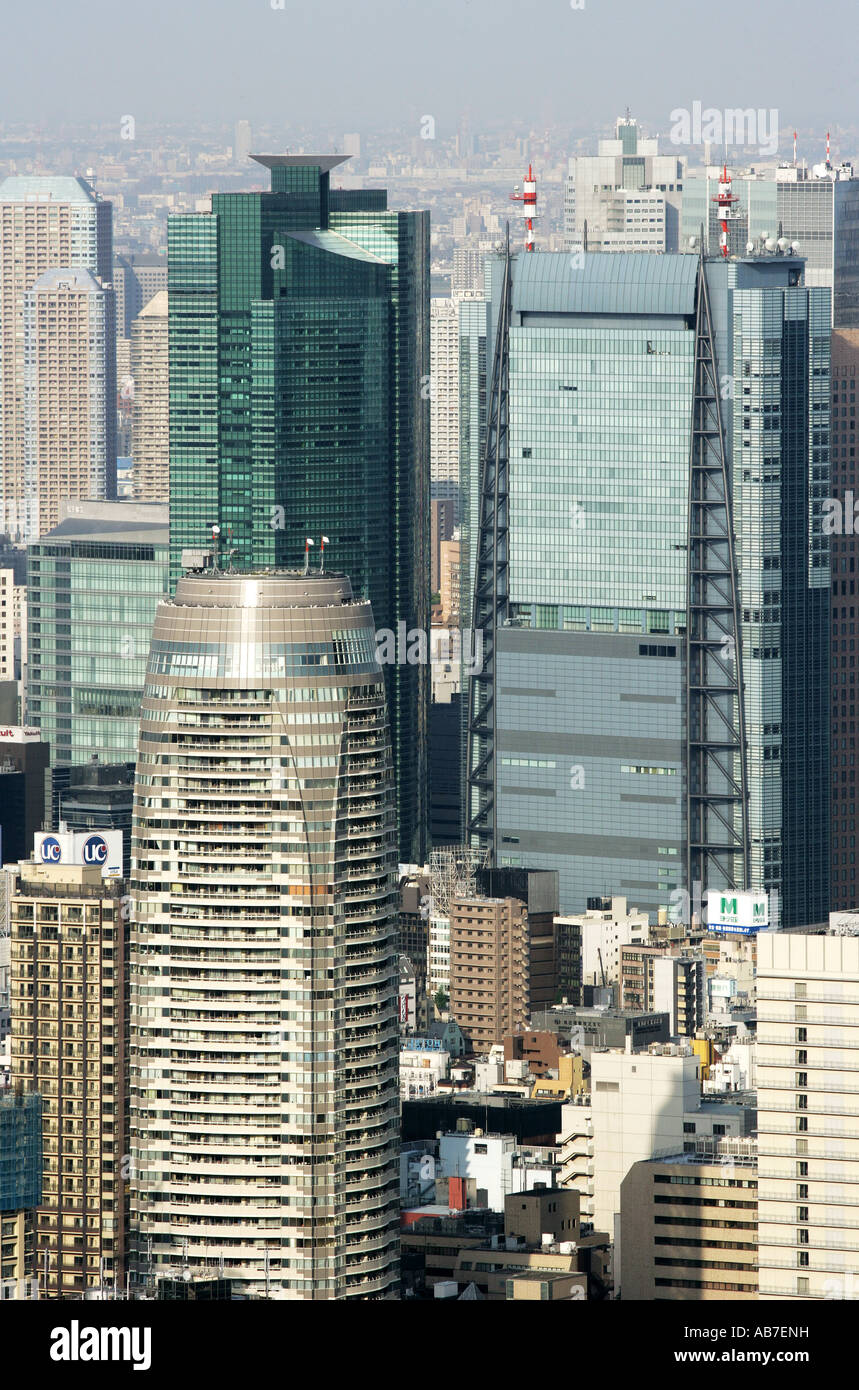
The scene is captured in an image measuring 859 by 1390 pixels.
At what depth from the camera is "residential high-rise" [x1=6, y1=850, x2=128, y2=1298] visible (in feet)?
338

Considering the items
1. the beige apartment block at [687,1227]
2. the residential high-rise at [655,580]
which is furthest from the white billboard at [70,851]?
the residential high-rise at [655,580]

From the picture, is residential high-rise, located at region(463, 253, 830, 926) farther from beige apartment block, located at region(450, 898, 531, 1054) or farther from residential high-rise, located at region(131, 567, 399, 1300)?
residential high-rise, located at region(131, 567, 399, 1300)

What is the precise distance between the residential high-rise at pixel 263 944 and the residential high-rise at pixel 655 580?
84.6 metres

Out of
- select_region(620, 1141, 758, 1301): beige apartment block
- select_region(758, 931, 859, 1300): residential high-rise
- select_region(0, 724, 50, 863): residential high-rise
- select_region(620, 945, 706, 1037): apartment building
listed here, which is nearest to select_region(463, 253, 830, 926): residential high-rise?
select_region(620, 945, 706, 1037): apartment building

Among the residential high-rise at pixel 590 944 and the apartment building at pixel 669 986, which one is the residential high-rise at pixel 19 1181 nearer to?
the apartment building at pixel 669 986

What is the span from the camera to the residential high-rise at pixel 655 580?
176625 mm

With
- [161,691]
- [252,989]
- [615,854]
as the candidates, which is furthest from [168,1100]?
[615,854]

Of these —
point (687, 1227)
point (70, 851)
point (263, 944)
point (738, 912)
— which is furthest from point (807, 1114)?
point (738, 912)

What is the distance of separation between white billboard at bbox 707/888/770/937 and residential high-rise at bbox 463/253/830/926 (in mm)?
7328

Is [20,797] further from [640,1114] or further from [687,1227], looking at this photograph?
[687,1227]

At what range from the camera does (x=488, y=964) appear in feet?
547
